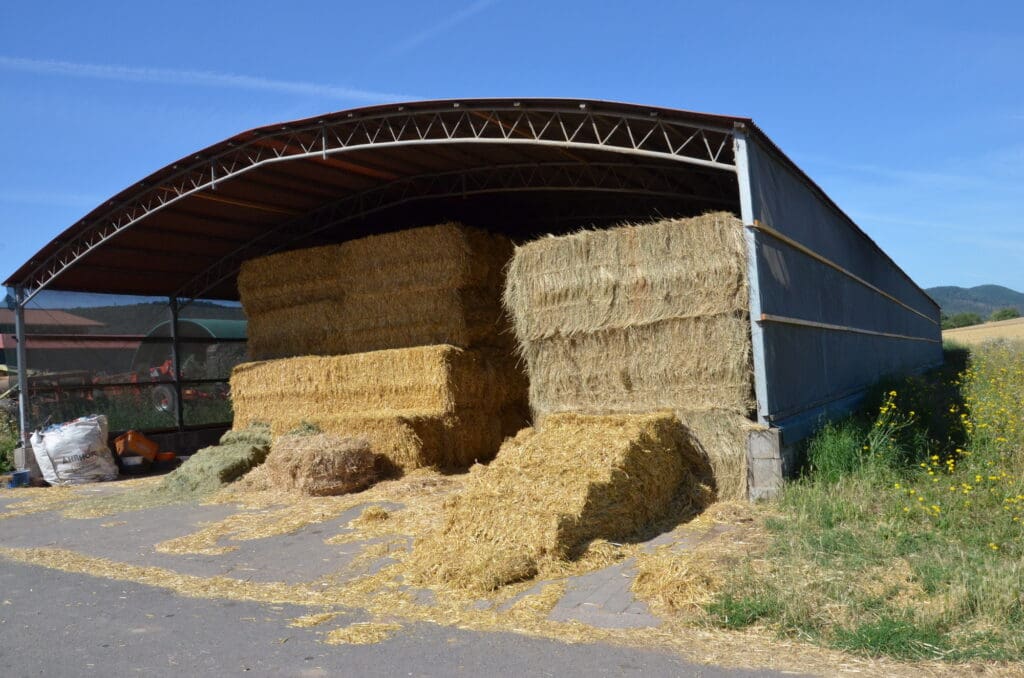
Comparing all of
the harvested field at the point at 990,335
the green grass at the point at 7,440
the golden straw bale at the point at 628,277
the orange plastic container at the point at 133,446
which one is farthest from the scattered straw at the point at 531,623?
the harvested field at the point at 990,335

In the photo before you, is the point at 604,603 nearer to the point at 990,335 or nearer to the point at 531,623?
the point at 531,623

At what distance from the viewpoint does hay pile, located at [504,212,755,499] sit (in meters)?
8.88

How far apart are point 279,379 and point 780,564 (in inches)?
418

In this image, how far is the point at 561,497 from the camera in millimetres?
7211

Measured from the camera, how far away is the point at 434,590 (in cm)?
638

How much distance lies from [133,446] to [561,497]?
12.3 metres

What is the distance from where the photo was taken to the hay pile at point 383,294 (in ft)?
44.7

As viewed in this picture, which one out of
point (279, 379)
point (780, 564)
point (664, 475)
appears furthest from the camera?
point (279, 379)

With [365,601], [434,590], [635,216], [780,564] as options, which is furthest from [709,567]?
[635,216]

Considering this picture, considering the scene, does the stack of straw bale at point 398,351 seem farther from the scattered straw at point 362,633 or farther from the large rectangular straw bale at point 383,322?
the scattered straw at point 362,633

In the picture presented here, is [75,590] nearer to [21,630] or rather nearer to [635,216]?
[21,630]

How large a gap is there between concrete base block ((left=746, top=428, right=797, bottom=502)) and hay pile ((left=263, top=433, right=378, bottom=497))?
5.75m

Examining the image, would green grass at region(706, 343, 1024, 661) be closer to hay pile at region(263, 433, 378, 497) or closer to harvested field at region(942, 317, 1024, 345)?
hay pile at region(263, 433, 378, 497)

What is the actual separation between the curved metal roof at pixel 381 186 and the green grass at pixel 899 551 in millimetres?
3966
